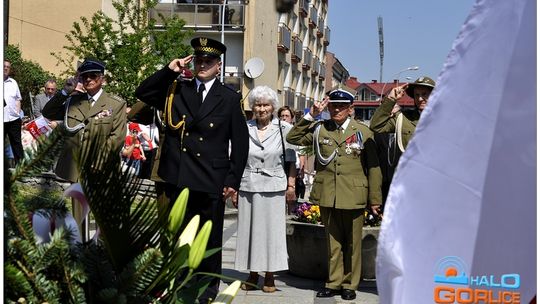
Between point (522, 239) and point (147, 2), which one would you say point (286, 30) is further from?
point (522, 239)

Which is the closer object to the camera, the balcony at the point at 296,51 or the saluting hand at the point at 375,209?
the saluting hand at the point at 375,209

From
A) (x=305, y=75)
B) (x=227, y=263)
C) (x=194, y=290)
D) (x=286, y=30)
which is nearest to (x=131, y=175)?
(x=194, y=290)

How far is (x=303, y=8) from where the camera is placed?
189ft

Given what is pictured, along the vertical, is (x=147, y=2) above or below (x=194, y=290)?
above

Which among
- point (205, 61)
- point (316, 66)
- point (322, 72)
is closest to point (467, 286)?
point (205, 61)

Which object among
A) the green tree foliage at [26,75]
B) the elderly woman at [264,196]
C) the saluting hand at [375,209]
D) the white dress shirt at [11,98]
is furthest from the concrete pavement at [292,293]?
the green tree foliage at [26,75]

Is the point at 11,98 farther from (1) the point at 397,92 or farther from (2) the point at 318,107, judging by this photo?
(1) the point at 397,92

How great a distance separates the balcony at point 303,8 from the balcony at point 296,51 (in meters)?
1.97

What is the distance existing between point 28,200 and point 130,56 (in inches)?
876

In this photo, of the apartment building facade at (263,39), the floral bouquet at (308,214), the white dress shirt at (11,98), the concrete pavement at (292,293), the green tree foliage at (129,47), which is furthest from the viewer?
the apartment building facade at (263,39)

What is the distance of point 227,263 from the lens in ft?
28.0

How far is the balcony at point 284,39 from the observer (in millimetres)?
49594

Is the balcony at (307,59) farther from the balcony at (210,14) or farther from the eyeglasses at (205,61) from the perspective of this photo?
the eyeglasses at (205,61)

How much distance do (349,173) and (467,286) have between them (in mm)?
4649
